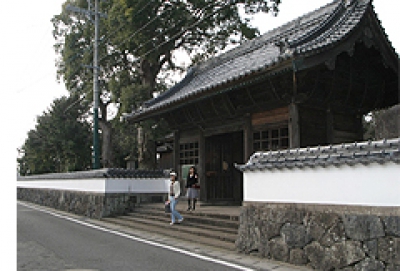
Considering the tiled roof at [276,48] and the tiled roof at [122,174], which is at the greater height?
the tiled roof at [276,48]

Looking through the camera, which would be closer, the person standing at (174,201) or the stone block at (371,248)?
the stone block at (371,248)

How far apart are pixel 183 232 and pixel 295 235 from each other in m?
4.21

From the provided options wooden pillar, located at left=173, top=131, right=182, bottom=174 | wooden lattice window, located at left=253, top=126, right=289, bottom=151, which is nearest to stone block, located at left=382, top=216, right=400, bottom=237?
wooden lattice window, located at left=253, top=126, right=289, bottom=151

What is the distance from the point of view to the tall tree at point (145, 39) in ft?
60.5

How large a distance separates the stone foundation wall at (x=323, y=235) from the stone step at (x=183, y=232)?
772 millimetres

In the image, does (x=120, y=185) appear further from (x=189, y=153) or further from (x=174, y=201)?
(x=174, y=201)

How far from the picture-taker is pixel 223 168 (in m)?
14.7

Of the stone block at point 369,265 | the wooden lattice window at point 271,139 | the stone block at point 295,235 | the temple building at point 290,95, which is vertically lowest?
the stone block at point 369,265

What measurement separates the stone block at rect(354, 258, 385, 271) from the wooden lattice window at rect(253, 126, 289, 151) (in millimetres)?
5235

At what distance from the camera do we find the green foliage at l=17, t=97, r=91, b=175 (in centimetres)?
3091

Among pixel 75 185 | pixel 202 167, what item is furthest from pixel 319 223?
pixel 75 185

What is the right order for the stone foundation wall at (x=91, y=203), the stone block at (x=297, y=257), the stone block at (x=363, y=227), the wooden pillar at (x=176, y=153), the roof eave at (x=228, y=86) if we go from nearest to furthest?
the stone block at (x=363, y=227)
the stone block at (x=297, y=257)
the roof eave at (x=228, y=86)
the stone foundation wall at (x=91, y=203)
the wooden pillar at (x=176, y=153)

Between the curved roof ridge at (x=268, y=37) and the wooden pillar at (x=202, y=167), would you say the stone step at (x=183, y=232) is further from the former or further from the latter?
the curved roof ridge at (x=268, y=37)

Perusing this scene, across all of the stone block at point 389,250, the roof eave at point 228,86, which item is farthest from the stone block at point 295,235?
the roof eave at point 228,86
